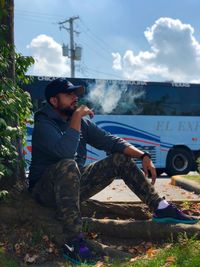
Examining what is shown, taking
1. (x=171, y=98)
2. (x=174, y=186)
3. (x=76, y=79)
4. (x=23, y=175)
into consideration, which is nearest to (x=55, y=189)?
(x=23, y=175)

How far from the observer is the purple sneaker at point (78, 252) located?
11.4ft

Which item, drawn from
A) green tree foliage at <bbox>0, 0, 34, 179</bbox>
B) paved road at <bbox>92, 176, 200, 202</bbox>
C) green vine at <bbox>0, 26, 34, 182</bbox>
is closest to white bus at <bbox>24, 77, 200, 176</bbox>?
paved road at <bbox>92, 176, 200, 202</bbox>

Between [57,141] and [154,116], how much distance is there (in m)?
11.1

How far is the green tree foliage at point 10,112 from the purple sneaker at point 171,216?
1.34 m

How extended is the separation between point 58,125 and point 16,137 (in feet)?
1.31

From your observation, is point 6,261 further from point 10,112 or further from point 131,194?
point 131,194

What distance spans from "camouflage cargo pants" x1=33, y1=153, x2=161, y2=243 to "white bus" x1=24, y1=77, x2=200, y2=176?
376 inches

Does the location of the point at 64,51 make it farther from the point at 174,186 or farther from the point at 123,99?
the point at 174,186

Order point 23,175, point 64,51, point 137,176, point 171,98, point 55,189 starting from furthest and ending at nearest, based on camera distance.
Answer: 1. point 64,51
2. point 171,98
3. point 23,175
4. point 137,176
5. point 55,189

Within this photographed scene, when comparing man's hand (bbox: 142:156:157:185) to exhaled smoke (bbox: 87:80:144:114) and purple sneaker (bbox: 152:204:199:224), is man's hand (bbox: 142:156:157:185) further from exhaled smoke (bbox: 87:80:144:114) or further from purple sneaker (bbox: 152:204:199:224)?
exhaled smoke (bbox: 87:80:144:114)

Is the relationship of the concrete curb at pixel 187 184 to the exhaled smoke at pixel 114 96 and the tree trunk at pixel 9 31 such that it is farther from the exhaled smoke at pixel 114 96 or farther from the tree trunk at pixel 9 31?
the exhaled smoke at pixel 114 96

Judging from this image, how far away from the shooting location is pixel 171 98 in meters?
15.0

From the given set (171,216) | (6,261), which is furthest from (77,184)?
(171,216)

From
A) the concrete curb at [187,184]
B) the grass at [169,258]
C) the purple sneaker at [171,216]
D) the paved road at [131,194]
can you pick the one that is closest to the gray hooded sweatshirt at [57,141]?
the purple sneaker at [171,216]
